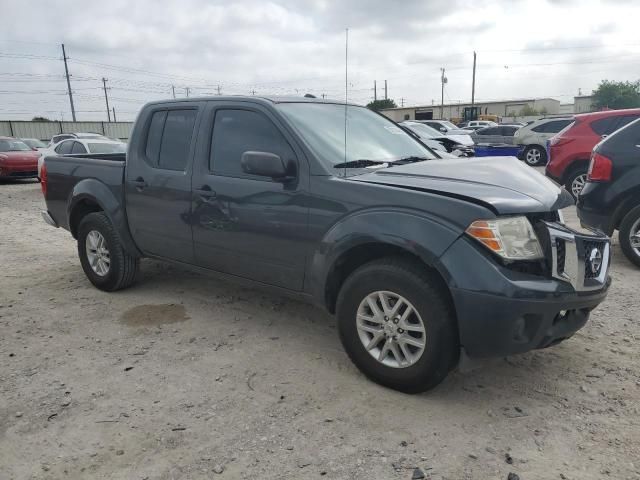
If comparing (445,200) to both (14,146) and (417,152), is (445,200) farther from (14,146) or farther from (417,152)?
(14,146)

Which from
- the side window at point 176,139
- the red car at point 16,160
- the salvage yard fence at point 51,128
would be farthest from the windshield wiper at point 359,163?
the salvage yard fence at point 51,128

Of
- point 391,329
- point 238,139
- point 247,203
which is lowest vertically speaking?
point 391,329

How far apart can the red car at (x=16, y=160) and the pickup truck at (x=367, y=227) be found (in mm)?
13318

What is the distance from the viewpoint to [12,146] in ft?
54.1

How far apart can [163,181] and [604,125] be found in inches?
327

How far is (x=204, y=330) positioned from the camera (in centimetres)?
407

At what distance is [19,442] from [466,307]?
2455mm

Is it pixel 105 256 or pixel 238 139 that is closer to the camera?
pixel 238 139

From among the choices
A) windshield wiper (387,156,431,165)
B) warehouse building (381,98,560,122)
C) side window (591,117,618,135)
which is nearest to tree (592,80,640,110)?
warehouse building (381,98,560,122)

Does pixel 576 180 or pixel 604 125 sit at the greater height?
pixel 604 125

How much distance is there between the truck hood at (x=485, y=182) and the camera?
281 cm

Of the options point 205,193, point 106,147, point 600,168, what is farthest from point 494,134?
point 205,193

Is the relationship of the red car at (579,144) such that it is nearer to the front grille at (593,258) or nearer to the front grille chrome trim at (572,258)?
the front grille at (593,258)

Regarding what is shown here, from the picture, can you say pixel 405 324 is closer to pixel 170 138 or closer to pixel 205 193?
pixel 205 193
